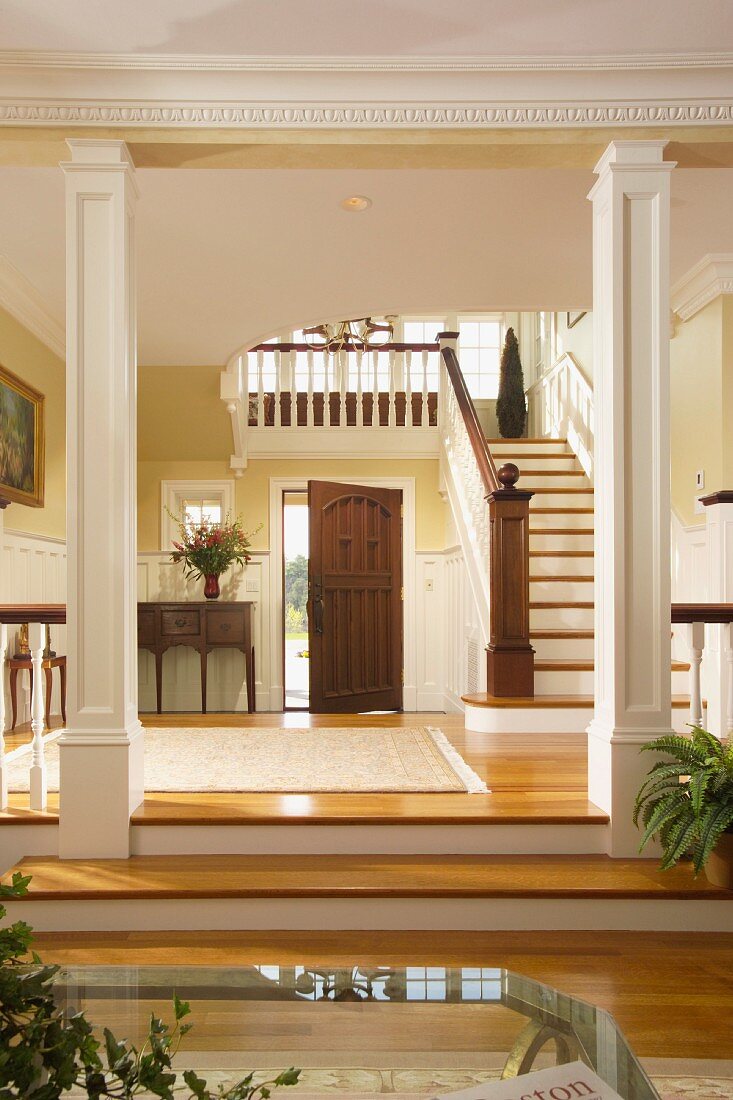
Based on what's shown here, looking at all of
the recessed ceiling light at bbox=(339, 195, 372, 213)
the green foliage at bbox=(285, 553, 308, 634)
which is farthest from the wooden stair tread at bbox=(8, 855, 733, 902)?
the green foliage at bbox=(285, 553, 308, 634)

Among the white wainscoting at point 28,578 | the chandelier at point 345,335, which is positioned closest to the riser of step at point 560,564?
the chandelier at point 345,335

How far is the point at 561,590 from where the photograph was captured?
569 centimetres

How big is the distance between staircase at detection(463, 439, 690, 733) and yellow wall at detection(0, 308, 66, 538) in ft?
10.1

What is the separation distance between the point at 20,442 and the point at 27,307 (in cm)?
83

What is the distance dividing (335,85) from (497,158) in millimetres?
659

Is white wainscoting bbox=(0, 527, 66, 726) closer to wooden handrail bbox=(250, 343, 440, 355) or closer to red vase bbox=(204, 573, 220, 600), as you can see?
red vase bbox=(204, 573, 220, 600)

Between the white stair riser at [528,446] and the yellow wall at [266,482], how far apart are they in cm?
81

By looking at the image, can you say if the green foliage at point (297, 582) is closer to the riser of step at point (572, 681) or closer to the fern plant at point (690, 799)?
the riser of step at point (572, 681)

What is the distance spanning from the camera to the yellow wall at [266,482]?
24.8 ft

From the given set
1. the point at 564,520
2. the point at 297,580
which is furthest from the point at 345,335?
the point at 297,580

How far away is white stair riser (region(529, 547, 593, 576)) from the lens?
5820mm

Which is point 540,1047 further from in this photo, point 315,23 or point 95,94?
point 95,94

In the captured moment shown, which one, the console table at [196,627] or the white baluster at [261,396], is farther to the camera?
the white baluster at [261,396]

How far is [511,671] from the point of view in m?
5.02
